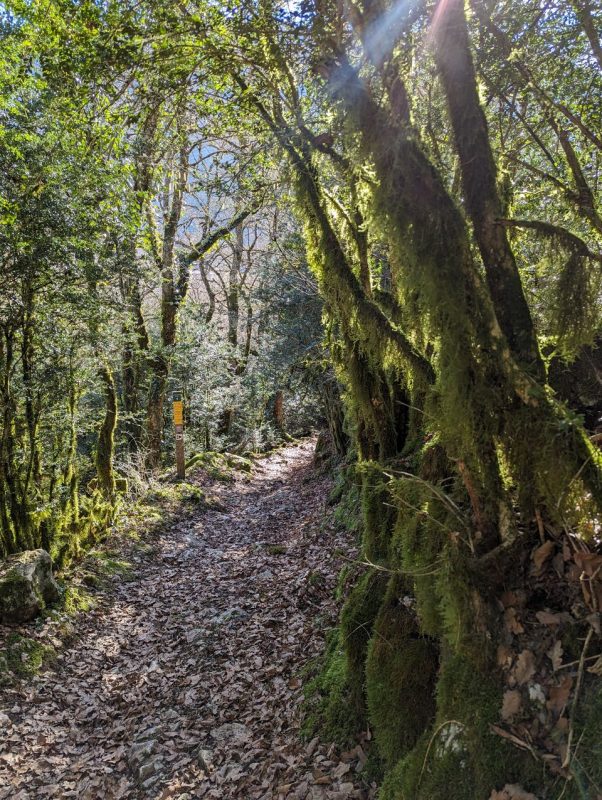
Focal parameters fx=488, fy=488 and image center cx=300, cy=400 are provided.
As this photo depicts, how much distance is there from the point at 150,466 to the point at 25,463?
21.5 ft

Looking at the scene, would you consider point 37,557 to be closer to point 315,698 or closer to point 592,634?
point 315,698

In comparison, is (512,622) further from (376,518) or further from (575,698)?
(376,518)

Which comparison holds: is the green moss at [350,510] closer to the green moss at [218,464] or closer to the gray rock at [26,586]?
the gray rock at [26,586]

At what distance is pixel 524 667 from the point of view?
92.1 inches

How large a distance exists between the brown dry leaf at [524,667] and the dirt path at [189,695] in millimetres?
1553

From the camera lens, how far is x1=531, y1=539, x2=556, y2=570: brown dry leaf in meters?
2.45

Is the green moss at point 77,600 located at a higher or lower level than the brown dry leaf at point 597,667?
lower

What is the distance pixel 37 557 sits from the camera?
20.3ft

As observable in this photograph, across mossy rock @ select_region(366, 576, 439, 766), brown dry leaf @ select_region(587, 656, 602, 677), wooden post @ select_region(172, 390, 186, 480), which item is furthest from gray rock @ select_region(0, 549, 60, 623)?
wooden post @ select_region(172, 390, 186, 480)

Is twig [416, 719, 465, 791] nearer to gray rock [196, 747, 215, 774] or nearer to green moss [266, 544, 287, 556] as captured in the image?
gray rock [196, 747, 215, 774]

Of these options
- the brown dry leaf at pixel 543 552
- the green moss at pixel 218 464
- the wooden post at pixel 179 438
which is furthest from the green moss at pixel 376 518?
the green moss at pixel 218 464

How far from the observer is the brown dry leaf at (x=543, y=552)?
8.04 feet

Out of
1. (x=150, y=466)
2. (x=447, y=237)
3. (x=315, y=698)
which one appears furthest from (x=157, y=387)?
(x=447, y=237)

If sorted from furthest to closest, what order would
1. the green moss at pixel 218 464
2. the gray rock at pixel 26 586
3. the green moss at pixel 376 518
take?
the green moss at pixel 218 464 < the gray rock at pixel 26 586 < the green moss at pixel 376 518
